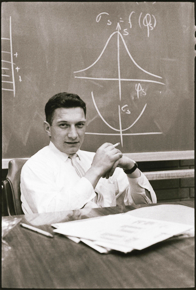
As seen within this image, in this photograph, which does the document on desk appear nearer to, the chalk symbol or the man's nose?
the man's nose

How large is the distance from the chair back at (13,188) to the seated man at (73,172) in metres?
0.03

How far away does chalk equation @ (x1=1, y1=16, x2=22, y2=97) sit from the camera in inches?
78.7

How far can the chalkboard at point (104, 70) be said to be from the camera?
6.63 ft

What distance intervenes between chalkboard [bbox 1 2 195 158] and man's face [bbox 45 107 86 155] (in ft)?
1.37

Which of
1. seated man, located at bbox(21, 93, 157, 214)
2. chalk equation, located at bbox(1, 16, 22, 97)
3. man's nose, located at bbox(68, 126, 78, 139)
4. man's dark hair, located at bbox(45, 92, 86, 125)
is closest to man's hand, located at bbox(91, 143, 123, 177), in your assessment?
seated man, located at bbox(21, 93, 157, 214)

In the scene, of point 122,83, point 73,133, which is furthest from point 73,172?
point 122,83

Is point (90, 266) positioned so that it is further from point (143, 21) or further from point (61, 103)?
point (143, 21)

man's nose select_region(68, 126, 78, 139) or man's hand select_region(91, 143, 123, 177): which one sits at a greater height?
man's nose select_region(68, 126, 78, 139)

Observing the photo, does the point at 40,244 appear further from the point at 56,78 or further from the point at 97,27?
the point at 97,27

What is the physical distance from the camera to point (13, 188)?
1.53 m

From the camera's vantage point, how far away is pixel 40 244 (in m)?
0.84

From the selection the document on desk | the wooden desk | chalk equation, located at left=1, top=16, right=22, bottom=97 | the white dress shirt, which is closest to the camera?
the wooden desk

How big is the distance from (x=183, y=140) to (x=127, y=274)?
181 cm

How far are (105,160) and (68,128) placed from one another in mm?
272
